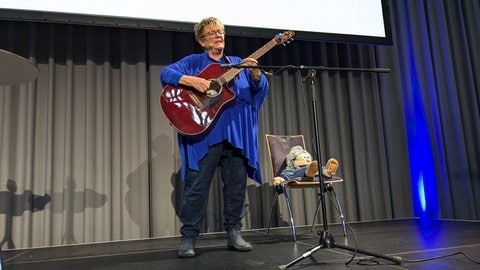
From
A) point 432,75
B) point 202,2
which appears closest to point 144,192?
point 202,2

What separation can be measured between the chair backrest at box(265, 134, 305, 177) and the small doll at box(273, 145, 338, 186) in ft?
0.16

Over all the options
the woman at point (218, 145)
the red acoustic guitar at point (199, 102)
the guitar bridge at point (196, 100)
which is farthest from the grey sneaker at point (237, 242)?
the guitar bridge at point (196, 100)

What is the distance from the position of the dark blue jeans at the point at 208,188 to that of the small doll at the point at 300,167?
0.66 meters

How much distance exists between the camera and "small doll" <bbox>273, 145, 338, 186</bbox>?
2592 mm

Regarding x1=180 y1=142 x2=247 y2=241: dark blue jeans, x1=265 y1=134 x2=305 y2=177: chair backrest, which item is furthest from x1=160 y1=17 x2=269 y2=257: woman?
x1=265 y1=134 x2=305 y2=177: chair backrest

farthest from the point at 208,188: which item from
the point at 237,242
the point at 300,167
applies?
the point at 300,167

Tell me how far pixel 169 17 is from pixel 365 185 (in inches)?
95.5

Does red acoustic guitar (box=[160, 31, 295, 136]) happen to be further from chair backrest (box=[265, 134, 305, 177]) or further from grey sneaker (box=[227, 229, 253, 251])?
chair backrest (box=[265, 134, 305, 177])

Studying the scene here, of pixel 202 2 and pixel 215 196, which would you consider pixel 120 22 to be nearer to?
pixel 202 2

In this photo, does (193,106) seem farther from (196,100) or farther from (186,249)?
(186,249)

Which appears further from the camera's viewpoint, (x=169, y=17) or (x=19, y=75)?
(x=169, y=17)

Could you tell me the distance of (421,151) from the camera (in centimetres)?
398

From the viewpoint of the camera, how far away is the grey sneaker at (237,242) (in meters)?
2.05

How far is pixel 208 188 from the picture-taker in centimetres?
201
